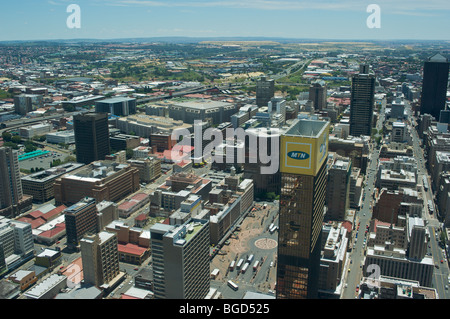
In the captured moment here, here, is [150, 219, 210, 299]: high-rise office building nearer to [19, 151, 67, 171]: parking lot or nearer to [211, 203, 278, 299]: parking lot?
[211, 203, 278, 299]: parking lot

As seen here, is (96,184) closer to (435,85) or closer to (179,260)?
(179,260)

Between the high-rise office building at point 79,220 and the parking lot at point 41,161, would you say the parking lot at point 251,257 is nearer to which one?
the high-rise office building at point 79,220

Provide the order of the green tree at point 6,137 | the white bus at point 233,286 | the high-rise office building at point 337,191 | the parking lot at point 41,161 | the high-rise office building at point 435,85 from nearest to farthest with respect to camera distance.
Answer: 1. the white bus at point 233,286
2. the high-rise office building at point 337,191
3. the parking lot at point 41,161
4. the green tree at point 6,137
5. the high-rise office building at point 435,85

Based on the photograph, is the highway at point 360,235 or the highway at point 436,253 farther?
the highway at point 360,235

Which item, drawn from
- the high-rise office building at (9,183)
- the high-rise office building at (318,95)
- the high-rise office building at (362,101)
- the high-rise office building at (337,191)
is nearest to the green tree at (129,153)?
the high-rise office building at (9,183)

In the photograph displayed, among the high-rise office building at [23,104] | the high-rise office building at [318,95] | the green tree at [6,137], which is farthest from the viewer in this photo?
the high-rise office building at [23,104]

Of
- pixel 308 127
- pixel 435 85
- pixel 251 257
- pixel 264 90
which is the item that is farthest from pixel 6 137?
pixel 435 85
